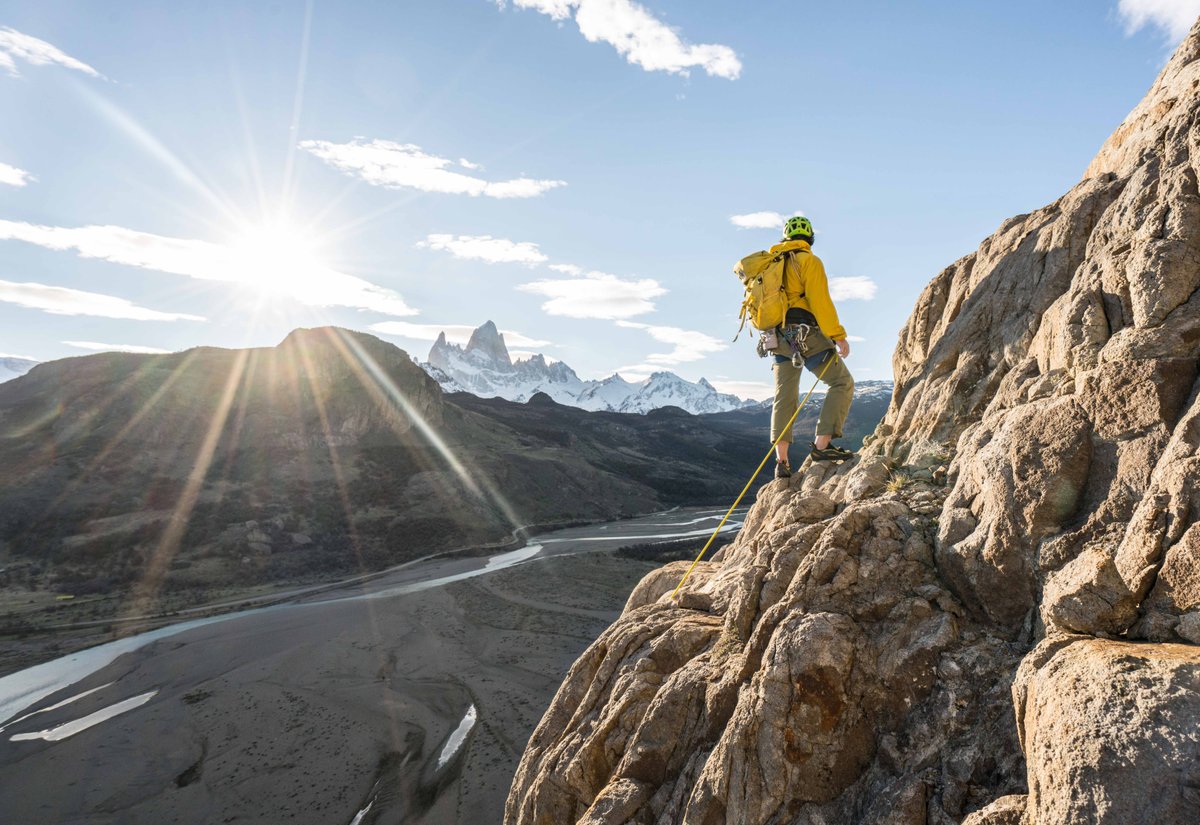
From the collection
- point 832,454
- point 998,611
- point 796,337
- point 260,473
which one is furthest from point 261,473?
point 998,611

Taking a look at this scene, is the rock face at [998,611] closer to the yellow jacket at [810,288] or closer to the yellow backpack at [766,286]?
the yellow jacket at [810,288]

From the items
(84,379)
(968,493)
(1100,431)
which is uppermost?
(84,379)

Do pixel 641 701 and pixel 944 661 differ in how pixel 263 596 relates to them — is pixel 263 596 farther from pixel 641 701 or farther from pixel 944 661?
pixel 944 661

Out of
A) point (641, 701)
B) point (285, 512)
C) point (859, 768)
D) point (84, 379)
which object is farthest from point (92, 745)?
point (84, 379)

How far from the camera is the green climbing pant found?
870cm

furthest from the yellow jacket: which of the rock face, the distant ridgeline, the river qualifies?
the distant ridgeline

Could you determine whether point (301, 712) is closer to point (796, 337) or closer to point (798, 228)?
point (796, 337)

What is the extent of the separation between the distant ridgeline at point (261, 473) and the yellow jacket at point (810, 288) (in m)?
50.2

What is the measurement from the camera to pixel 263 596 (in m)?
43.4

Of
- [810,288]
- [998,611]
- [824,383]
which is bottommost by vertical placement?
[998,611]

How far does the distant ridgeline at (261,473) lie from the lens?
49969 millimetres

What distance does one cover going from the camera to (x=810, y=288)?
335 inches

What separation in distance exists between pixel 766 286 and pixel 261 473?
71488 millimetres

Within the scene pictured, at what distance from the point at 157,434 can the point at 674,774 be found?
81937mm
